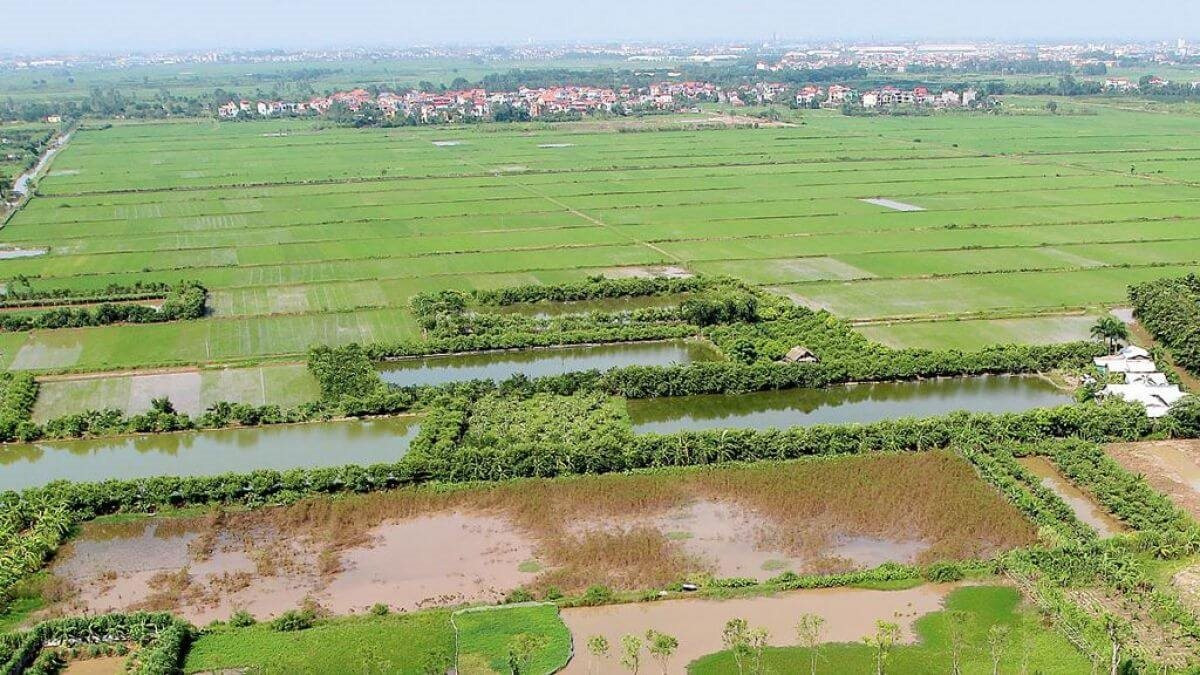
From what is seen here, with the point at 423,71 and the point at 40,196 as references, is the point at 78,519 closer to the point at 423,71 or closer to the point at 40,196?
the point at 40,196

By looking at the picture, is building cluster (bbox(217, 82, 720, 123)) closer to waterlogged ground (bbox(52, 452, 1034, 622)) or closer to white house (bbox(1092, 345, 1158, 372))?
white house (bbox(1092, 345, 1158, 372))

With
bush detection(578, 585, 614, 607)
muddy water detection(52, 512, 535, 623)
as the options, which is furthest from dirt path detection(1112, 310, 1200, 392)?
muddy water detection(52, 512, 535, 623)

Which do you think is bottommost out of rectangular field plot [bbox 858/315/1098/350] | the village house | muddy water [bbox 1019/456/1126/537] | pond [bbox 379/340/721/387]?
pond [bbox 379/340/721/387]

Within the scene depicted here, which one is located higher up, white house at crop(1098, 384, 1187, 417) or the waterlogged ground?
white house at crop(1098, 384, 1187, 417)

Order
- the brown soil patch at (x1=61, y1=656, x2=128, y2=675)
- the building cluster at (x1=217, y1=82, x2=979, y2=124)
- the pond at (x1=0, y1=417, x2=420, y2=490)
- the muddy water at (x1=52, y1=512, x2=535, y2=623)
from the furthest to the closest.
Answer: the building cluster at (x1=217, y1=82, x2=979, y2=124)
the pond at (x1=0, y1=417, x2=420, y2=490)
the muddy water at (x1=52, y1=512, x2=535, y2=623)
the brown soil patch at (x1=61, y1=656, x2=128, y2=675)

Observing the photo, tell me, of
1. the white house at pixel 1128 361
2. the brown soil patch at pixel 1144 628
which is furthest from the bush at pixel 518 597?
the white house at pixel 1128 361

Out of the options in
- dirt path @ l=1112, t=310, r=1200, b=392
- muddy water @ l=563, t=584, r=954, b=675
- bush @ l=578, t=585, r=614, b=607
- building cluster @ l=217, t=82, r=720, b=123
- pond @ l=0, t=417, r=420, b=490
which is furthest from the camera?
building cluster @ l=217, t=82, r=720, b=123

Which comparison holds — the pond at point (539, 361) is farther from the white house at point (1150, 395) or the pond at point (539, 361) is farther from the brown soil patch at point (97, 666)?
→ the brown soil patch at point (97, 666)
